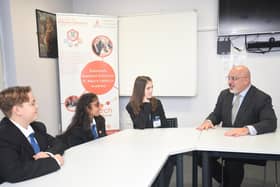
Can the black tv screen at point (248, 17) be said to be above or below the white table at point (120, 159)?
above

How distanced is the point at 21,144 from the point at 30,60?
230 centimetres

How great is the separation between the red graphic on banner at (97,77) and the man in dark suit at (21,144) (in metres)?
2.23

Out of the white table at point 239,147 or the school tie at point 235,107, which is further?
the school tie at point 235,107

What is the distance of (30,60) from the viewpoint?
11.8 feet

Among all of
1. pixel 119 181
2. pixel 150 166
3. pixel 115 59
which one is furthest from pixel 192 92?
pixel 119 181

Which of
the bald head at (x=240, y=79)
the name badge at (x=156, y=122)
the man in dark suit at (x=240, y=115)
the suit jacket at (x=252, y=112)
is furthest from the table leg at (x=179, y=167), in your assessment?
the bald head at (x=240, y=79)

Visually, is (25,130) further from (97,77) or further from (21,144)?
(97,77)

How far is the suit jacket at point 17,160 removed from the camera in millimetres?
1422

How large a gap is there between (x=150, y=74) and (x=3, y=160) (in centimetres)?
297

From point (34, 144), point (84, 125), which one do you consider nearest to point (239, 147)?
point (84, 125)

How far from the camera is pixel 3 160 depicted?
56.0 inches

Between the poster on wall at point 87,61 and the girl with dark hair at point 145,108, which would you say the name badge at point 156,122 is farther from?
the poster on wall at point 87,61

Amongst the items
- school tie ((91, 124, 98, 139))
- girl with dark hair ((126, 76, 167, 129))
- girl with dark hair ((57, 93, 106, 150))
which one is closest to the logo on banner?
girl with dark hair ((126, 76, 167, 129))

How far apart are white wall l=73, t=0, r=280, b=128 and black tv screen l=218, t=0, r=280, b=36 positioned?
177 mm
